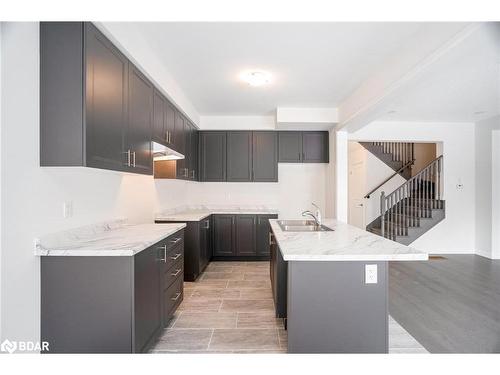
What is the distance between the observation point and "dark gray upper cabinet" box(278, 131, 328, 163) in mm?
5379

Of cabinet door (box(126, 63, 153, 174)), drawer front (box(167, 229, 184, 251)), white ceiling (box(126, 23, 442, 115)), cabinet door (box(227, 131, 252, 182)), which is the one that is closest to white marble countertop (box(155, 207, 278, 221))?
cabinet door (box(227, 131, 252, 182))

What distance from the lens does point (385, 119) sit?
536 cm

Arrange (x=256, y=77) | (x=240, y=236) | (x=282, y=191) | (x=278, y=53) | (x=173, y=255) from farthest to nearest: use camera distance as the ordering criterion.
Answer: (x=282, y=191)
(x=240, y=236)
(x=256, y=77)
(x=278, y=53)
(x=173, y=255)

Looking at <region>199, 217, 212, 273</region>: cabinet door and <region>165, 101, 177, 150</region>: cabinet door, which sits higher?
<region>165, 101, 177, 150</region>: cabinet door

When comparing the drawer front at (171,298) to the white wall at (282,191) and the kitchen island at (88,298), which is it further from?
the white wall at (282,191)

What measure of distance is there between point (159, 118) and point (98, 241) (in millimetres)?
1631

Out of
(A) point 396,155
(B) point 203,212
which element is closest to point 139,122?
(B) point 203,212

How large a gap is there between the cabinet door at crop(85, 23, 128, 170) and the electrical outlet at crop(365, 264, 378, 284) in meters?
1.99

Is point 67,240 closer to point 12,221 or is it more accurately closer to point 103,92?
point 12,221

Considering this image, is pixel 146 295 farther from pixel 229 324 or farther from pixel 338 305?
pixel 338 305

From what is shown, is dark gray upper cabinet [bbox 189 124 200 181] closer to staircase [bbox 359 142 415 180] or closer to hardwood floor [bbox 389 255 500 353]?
hardwood floor [bbox 389 255 500 353]

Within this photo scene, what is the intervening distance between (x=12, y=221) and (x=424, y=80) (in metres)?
3.41

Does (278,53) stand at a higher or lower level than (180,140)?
higher

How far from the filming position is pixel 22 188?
1690mm
